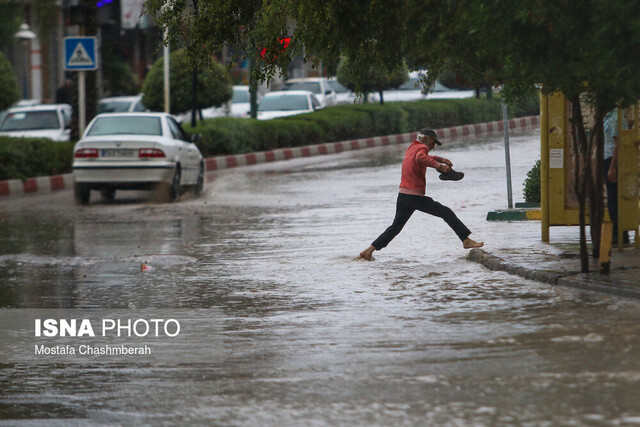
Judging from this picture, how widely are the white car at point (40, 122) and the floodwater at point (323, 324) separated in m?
10.8

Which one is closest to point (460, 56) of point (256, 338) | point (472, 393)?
point (256, 338)

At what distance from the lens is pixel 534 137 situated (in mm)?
33844

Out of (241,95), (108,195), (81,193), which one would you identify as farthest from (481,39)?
(241,95)

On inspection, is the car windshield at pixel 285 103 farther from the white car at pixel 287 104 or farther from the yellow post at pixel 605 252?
the yellow post at pixel 605 252

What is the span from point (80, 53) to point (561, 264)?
1526 cm

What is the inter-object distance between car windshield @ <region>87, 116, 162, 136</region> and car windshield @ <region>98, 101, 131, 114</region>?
16.3 m

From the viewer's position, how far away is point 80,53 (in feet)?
80.0

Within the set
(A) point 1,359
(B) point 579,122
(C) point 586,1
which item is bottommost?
(A) point 1,359

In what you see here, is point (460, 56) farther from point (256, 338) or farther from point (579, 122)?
point (256, 338)

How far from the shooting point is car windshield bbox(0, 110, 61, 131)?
1129 inches

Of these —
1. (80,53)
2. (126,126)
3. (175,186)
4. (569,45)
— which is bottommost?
(175,186)

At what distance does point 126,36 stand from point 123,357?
4596 cm

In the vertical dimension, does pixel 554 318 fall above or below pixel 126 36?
below

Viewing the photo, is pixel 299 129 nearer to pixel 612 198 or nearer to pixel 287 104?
pixel 287 104
